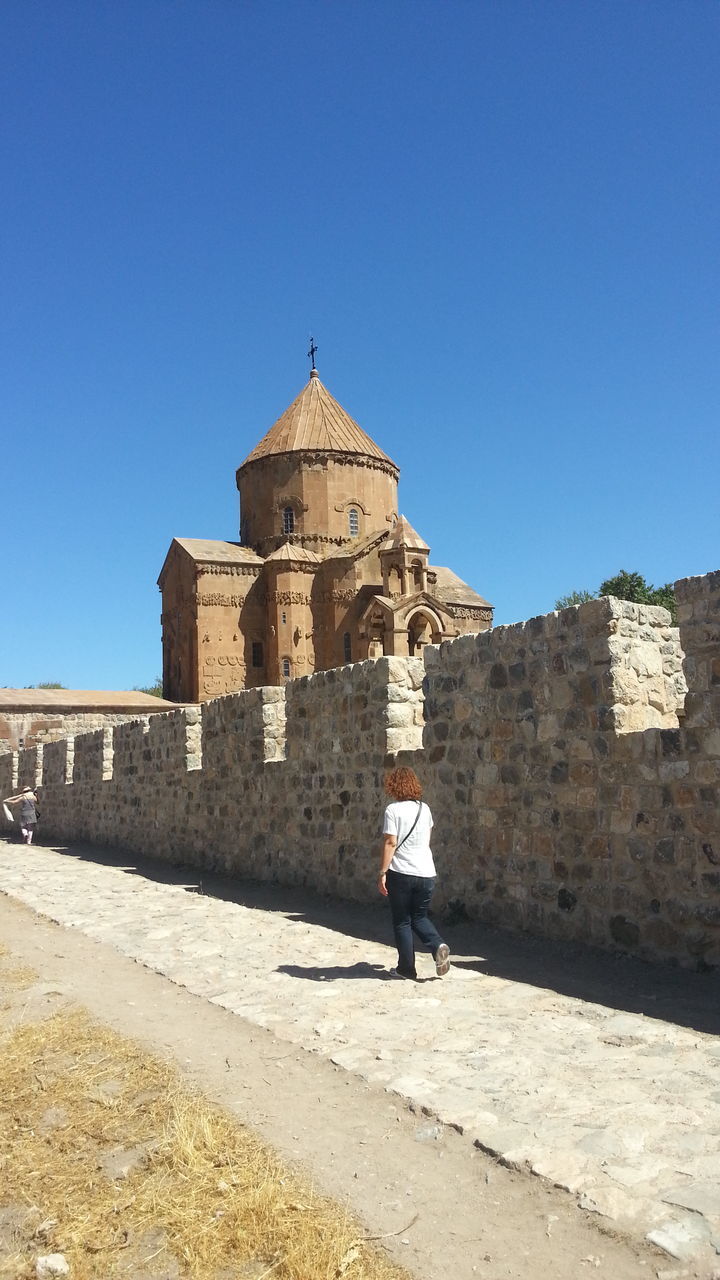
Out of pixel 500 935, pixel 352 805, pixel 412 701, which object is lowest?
pixel 500 935

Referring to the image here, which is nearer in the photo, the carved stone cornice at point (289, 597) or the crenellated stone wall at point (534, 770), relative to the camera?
the crenellated stone wall at point (534, 770)

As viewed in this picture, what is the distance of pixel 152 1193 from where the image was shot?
319 cm

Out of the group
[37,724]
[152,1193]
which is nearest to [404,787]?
[152,1193]

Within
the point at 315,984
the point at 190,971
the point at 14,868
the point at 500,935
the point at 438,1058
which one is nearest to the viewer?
the point at 438,1058

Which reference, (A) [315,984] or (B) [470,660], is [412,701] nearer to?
(B) [470,660]

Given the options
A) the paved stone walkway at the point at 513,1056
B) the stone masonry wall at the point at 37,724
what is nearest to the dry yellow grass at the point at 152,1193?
the paved stone walkway at the point at 513,1056

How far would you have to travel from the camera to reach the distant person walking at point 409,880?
5766 mm

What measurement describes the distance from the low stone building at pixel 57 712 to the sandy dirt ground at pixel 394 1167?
77.9 feet

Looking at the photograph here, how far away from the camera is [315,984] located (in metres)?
5.81

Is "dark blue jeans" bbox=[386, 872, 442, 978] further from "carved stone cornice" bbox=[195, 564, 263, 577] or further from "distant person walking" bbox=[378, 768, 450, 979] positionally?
"carved stone cornice" bbox=[195, 564, 263, 577]

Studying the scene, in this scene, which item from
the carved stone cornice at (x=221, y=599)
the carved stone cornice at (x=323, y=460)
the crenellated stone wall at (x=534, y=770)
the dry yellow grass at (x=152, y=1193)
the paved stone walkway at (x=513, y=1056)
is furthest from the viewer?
the carved stone cornice at (x=323, y=460)

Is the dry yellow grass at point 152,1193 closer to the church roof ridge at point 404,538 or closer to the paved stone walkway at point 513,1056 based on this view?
the paved stone walkway at point 513,1056

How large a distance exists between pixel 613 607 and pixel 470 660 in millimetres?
1536

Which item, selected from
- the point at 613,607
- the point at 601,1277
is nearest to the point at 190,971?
the point at 613,607
